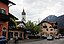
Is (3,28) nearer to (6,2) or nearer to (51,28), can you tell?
(6,2)

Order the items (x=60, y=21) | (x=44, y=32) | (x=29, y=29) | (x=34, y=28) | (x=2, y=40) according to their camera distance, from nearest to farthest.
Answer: (x=2, y=40), (x=29, y=29), (x=34, y=28), (x=44, y=32), (x=60, y=21)

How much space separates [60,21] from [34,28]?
240 feet

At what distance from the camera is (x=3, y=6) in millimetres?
42562

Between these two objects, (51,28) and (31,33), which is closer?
(31,33)

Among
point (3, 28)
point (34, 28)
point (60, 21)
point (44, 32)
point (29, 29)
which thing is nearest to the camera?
point (3, 28)

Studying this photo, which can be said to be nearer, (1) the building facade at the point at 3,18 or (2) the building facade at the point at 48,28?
(1) the building facade at the point at 3,18

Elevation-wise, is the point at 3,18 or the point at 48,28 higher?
the point at 3,18

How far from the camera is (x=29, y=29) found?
8975cm

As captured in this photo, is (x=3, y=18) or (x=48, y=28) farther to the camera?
(x=48, y=28)

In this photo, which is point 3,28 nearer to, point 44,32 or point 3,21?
point 3,21

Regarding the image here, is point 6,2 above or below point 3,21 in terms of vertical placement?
above

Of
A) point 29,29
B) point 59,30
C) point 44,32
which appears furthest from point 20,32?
point 59,30

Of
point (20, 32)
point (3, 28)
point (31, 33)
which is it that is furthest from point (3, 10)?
point (31, 33)

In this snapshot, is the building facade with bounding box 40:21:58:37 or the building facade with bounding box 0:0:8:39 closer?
the building facade with bounding box 0:0:8:39
